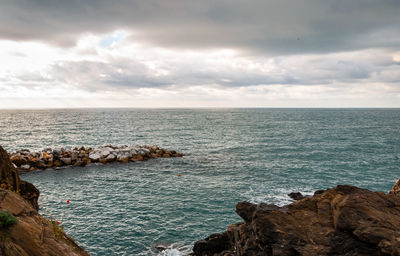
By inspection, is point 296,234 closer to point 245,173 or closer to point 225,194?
point 225,194

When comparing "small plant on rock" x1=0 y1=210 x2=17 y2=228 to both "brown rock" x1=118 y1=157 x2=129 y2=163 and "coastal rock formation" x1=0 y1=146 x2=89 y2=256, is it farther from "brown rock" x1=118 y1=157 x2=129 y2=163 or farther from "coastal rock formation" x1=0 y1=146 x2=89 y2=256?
"brown rock" x1=118 y1=157 x2=129 y2=163

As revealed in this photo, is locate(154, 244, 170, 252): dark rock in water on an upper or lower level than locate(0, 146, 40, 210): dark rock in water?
lower

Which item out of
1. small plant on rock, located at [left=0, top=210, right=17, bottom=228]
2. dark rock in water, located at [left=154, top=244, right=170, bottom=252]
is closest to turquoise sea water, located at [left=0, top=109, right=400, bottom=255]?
dark rock in water, located at [left=154, top=244, right=170, bottom=252]

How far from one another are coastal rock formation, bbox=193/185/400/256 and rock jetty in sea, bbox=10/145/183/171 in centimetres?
4152

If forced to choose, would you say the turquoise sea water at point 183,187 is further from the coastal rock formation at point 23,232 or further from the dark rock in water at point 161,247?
the coastal rock formation at point 23,232

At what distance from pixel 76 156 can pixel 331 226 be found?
4910 centimetres

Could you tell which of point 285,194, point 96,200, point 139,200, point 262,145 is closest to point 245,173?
point 285,194

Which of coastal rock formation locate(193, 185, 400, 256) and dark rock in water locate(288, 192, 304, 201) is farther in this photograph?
dark rock in water locate(288, 192, 304, 201)

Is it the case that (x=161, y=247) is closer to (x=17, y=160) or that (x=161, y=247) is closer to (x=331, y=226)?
(x=331, y=226)

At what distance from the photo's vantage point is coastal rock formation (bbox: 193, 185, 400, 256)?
10.9 m

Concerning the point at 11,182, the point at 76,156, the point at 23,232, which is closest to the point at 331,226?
the point at 23,232

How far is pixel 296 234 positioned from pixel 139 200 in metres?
23.1

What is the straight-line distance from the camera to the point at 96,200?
105 feet

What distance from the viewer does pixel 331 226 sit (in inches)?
485
